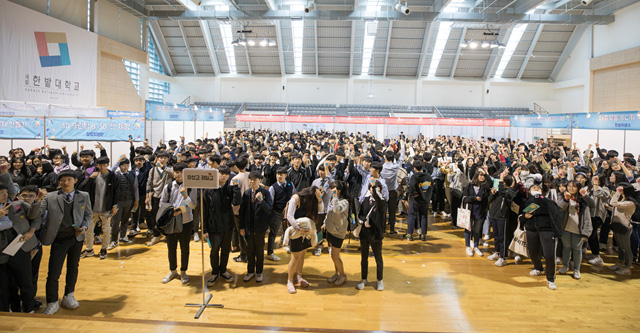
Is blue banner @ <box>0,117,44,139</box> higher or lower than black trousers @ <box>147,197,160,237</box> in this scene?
higher

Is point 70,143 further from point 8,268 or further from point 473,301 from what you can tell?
point 473,301

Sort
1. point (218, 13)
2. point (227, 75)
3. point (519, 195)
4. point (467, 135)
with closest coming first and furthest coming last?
1. point (519, 195)
2. point (218, 13)
3. point (467, 135)
4. point (227, 75)

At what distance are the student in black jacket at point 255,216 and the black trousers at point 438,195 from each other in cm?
529

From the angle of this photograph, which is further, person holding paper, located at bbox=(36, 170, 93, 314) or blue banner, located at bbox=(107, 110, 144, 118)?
blue banner, located at bbox=(107, 110, 144, 118)

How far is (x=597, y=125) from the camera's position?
1242 cm

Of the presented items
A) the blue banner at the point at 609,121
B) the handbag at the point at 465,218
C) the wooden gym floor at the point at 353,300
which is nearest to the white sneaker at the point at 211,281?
the wooden gym floor at the point at 353,300

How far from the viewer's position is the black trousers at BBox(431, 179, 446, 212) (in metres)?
8.73

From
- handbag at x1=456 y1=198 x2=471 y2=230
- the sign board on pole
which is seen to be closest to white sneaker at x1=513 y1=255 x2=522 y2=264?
handbag at x1=456 y1=198 x2=471 y2=230

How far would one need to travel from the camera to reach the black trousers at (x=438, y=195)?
873cm

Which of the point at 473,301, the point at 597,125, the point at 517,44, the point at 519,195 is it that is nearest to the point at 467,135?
the point at 517,44

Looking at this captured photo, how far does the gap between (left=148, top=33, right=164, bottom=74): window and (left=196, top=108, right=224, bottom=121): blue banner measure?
14924 mm

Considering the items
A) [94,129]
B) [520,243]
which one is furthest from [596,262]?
[94,129]

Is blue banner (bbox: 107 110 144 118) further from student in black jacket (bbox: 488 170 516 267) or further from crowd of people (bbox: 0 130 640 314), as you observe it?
student in black jacket (bbox: 488 170 516 267)

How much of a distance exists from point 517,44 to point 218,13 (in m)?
21.5
